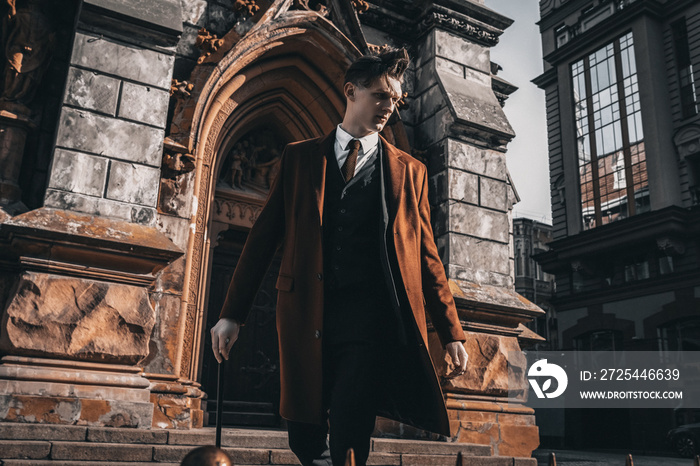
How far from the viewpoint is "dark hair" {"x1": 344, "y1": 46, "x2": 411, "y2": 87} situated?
100 inches

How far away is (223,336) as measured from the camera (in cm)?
244

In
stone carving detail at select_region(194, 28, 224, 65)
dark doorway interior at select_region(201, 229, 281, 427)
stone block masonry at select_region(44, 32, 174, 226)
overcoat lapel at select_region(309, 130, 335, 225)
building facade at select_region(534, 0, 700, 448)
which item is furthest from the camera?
building facade at select_region(534, 0, 700, 448)

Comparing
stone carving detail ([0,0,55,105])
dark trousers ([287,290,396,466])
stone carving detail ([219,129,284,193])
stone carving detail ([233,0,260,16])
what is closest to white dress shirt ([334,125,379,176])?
dark trousers ([287,290,396,466])

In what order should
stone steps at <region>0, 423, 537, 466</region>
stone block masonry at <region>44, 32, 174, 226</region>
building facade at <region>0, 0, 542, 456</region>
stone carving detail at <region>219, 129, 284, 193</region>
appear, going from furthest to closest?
1. stone carving detail at <region>219, 129, 284, 193</region>
2. stone block masonry at <region>44, 32, 174, 226</region>
3. building facade at <region>0, 0, 542, 456</region>
4. stone steps at <region>0, 423, 537, 466</region>

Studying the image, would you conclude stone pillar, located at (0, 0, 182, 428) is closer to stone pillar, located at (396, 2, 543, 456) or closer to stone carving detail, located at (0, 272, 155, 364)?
stone carving detail, located at (0, 272, 155, 364)

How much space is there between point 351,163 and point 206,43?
412 centimetres

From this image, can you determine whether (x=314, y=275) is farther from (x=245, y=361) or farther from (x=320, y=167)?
(x=245, y=361)

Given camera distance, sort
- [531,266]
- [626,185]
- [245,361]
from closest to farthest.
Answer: [245,361] < [626,185] < [531,266]

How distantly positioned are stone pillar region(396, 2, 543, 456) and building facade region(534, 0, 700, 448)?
17.2 m

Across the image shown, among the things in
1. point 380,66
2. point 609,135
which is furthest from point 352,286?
point 609,135

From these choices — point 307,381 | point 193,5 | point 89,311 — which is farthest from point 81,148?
point 307,381

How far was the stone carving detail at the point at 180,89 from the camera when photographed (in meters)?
5.78

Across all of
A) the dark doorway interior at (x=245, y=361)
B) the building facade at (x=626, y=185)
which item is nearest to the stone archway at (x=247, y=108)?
the dark doorway interior at (x=245, y=361)

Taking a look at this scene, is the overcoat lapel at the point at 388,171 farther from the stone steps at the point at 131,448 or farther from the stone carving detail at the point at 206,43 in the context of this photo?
the stone carving detail at the point at 206,43
